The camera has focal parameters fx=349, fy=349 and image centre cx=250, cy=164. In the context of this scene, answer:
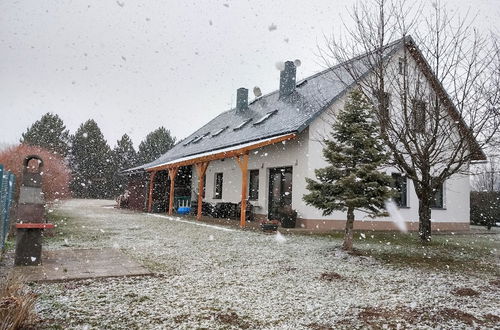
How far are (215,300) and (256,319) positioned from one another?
71cm

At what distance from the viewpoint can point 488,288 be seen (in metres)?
5.12

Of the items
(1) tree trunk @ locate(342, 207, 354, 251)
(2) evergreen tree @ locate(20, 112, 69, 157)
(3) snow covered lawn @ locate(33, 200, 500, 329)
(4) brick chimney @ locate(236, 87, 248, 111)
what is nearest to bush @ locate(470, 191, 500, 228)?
(3) snow covered lawn @ locate(33, 200, 500, 329)

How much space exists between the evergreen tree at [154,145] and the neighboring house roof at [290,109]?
1423 inches

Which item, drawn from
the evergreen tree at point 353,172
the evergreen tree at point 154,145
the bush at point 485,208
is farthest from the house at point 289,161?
the evergreen tree at point 154,145

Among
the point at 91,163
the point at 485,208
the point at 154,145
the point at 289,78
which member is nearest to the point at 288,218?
the point at 289,78

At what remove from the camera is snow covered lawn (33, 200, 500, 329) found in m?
3.47

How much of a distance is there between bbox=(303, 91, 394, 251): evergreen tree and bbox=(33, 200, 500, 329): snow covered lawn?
1134 mm

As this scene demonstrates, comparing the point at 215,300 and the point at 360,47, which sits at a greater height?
the point at 360,47

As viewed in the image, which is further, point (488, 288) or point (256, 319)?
point (488, 288)

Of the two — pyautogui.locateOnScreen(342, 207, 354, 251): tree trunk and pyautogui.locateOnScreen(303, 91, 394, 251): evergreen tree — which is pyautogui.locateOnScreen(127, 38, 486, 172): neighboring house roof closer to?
pyautogui.locateOnScreen(303, 91, 394, 251): evergreen tree

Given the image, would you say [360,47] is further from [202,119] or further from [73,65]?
[202,119]

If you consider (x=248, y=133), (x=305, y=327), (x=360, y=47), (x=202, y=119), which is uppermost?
(x=202, y=119)

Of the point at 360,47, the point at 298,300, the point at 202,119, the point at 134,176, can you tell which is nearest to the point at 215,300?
the point at 298,300

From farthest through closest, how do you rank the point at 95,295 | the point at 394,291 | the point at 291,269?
the point at 291,269 → the point at 394,291 → the point at 95,295
